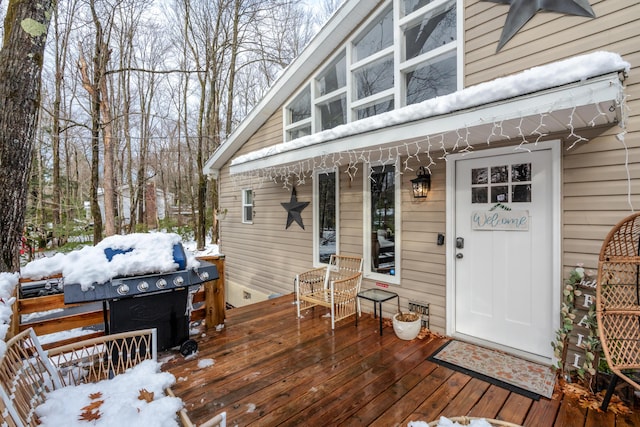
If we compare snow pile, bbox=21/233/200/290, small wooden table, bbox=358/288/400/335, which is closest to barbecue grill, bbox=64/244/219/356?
snow pile, bbox=21/233/200/290

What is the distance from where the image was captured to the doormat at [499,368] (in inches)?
101

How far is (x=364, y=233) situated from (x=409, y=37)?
2679 millimetres

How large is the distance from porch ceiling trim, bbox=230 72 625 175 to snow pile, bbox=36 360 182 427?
2.69 m

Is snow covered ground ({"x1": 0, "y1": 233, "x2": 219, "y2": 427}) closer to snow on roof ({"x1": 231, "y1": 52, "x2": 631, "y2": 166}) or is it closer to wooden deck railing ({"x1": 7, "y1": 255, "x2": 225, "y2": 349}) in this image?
wooden deck railing ({"x1": 7, "y1": 255, "x2": 225, "y2": 349})

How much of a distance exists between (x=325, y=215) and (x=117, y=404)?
12.5ft

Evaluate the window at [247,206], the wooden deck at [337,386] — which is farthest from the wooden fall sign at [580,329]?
the window at [247,206]

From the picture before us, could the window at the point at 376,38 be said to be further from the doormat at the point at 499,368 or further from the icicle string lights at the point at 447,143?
the doormat at the point at 499,368

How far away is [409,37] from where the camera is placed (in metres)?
3.98

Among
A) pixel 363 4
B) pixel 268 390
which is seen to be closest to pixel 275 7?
pixel 363 4

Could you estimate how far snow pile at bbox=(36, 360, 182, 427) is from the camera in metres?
1.41

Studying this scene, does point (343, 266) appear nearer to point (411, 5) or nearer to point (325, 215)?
point (325, 215)

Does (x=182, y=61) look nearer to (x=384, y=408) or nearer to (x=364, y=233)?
(x=364, y=233)

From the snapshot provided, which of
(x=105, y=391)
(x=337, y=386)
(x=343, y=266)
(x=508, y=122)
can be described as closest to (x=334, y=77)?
(x=343, y=266)

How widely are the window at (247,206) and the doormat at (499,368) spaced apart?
500 cm
